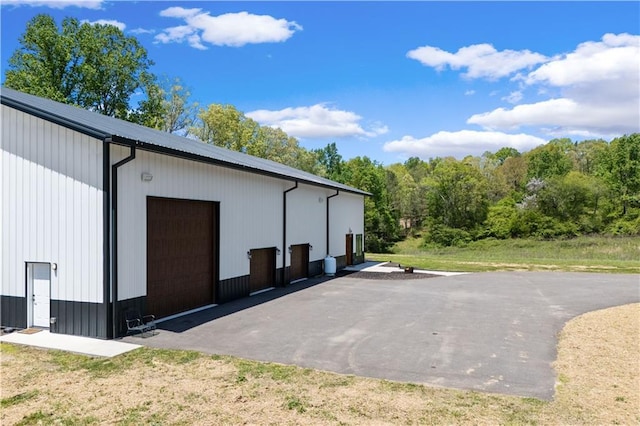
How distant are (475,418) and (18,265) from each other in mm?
9581

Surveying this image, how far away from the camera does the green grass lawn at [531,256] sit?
79.5 ft

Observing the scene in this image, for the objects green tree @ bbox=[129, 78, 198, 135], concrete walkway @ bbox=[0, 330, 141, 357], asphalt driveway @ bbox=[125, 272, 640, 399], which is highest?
green tree @ bbox=[129, 78, 198, 135]

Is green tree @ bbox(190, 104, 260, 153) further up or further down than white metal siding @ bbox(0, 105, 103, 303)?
further up

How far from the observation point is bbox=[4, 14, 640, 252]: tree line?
31094mm

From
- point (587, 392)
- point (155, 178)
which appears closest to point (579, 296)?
point (587, 392)

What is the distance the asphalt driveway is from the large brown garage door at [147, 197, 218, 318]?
0.56 meters

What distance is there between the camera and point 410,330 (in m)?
10.0

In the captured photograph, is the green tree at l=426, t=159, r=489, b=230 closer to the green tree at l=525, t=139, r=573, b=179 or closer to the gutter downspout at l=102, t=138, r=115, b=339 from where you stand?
the green tree at l=525, t=139, r=573, b=179

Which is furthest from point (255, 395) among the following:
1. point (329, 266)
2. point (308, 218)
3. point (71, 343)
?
point (329, 266)

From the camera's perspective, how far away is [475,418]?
17.5 ft

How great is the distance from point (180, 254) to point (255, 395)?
19.8ft

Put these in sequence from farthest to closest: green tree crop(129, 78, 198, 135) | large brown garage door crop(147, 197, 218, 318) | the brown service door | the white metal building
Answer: green tree crop(129, 78, 198, 135), the brown service door, large brown garage door crop(147, 197, 218, 318), the white metal building

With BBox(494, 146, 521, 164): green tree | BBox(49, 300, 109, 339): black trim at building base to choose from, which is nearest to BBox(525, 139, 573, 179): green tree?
BBox(494, 146, 521, 164): green tree

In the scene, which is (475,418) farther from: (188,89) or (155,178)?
(188,89)
